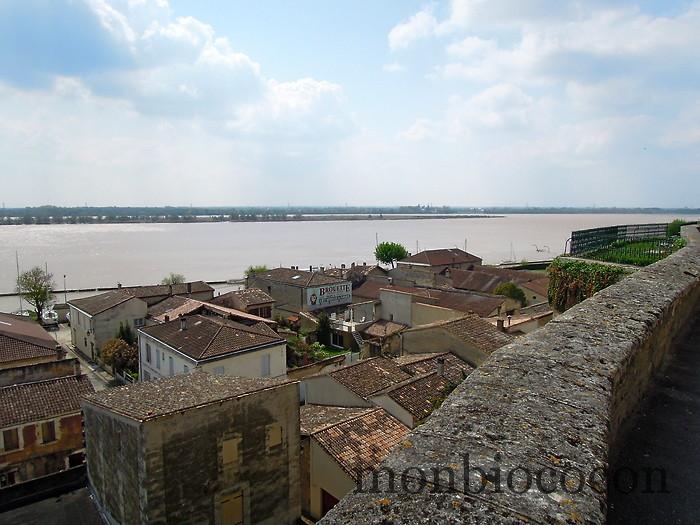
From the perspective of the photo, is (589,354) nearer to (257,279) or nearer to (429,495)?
(429,495)

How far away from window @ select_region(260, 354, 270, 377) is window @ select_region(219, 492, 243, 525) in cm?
1038

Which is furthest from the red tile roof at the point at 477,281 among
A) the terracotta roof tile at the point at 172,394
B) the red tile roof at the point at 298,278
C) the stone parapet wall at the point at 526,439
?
the stone parapet wall at the point at 526,439

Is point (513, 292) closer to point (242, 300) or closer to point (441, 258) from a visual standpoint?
point (441, 258)

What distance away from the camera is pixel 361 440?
12266mm

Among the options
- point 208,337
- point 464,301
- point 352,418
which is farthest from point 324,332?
point 352,418

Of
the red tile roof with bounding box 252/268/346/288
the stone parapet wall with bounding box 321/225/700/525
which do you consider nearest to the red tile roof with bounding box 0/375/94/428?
the stone parapet wall with bounding box 321/225/700/525

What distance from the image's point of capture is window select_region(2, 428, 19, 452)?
1480cm

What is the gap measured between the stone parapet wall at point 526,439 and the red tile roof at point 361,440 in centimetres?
841

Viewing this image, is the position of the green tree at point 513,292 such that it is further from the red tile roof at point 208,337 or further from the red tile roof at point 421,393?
the red tile roof at point 421,393

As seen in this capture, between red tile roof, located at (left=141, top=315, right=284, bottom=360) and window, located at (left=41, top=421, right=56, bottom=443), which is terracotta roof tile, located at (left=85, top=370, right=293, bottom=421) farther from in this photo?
red tile roof, located at (left=141, top=315, right=284, bottom=360)

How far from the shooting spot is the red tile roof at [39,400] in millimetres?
15266

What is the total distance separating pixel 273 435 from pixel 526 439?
9.78m

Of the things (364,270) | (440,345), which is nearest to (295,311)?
(364,270)

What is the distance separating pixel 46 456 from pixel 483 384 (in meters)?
17.1
